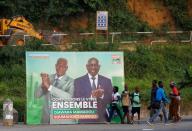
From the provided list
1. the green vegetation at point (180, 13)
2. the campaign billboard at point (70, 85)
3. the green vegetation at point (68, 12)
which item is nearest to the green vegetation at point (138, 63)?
the green vegetation at point (68, 12)

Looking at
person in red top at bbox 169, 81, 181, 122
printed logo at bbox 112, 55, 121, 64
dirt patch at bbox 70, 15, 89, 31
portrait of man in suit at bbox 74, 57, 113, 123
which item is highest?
dirt patch at bbox 70, 15, 89, 31

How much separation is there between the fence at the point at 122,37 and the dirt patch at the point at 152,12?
7.31ft

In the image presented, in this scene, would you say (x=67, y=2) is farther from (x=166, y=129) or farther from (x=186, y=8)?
(x=166, y=129)

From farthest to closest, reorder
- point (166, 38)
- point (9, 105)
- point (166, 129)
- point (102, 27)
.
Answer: point (166, 38)
point (102, 27)
point (9, 105)
point (166, 129)

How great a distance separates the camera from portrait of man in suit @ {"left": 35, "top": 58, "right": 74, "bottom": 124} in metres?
31.5

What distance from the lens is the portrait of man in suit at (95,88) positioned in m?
31.9

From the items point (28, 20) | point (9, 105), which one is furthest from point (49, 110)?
point (28, 20)

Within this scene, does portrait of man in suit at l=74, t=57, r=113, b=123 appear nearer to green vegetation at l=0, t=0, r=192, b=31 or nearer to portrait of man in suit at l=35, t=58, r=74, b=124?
portrait of man in suit at l=35, t=58, r=74, b=124

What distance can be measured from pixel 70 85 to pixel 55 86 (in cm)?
68

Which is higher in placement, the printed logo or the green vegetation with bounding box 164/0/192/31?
the green vegetation with bounding box 164/0/192/31

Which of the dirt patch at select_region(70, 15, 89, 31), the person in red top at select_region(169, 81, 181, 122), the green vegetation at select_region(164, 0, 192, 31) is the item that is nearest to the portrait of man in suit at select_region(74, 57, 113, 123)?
the person in red top at select_region(169, 81, 181, 122)

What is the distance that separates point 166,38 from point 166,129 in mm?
25667

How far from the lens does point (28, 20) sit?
176ft

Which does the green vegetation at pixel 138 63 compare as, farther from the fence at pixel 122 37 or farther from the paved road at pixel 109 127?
the paved road at pixel 109 127
